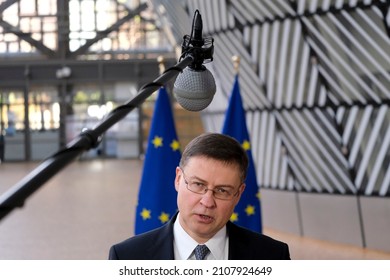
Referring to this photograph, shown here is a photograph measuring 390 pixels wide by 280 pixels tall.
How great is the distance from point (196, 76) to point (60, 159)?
1.22 m

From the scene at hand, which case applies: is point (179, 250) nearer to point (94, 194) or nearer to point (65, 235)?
point (65, 235)

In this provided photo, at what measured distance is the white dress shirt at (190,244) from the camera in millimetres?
2354

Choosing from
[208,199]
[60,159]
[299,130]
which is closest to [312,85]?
[299,130]

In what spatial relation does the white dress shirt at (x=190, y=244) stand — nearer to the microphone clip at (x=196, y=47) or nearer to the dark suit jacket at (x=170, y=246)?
the dark suit jacket at (x=170, y=246)

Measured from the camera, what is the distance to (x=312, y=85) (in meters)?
10.5

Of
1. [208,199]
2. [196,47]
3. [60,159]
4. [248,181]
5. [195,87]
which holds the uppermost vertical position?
[196,47]

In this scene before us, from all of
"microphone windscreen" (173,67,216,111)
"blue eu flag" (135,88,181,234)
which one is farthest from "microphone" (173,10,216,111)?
"blue eu flag" (135,88,181,234)

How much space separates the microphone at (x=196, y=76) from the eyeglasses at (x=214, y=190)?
0.42 meters

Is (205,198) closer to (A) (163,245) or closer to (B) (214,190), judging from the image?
(B) (214,190)

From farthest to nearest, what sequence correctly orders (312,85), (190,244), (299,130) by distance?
(299,130)
(312,85)
(190,244)

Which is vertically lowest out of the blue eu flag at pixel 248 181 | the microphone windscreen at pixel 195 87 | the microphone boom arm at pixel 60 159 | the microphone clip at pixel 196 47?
the blue eu flag at pixel 248 181

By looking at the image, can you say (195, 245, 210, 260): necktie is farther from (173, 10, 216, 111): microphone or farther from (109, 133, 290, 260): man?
(173, 10, 216, 111): microphone

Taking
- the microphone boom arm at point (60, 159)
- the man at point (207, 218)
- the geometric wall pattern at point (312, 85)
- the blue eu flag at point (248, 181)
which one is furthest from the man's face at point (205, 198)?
the geometric wall pattern at point (312, 85)

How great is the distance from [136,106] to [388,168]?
8.53 metres
